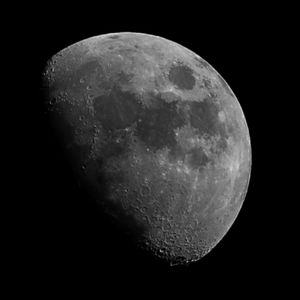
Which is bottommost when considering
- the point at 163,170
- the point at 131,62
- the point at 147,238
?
the point at 147,238

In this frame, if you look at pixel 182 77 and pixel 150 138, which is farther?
pixel 182 77

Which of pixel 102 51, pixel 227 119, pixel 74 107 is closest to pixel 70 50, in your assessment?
pixel 102 51

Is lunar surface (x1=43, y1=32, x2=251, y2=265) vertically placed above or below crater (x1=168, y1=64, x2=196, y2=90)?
below

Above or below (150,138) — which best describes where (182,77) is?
above

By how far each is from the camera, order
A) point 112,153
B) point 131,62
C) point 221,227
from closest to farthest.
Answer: point 112,153 < point 131,62 < point 221,227

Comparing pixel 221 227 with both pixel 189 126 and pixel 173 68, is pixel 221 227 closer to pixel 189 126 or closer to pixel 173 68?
pixel 189 126

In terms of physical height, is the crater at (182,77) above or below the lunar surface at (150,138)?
above

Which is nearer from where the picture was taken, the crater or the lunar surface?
the lunar surface

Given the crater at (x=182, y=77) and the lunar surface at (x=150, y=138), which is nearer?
the lunar surface at (x=150, y=138)
